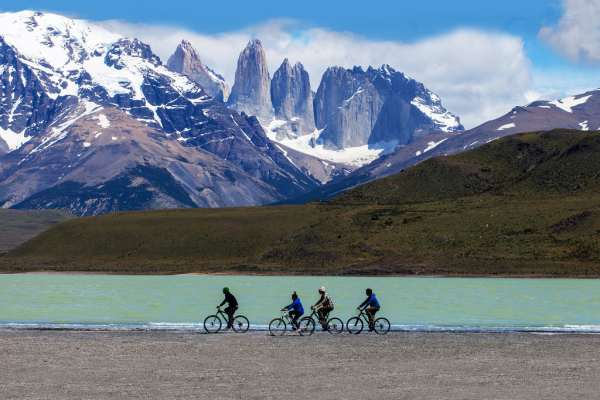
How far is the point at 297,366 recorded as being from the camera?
4353cm

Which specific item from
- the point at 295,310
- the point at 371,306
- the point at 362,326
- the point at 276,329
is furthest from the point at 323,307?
the point at 276,329

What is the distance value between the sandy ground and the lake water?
1063 centimetres

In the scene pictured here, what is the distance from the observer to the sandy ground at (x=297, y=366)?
117 ft

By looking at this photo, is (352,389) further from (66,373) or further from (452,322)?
(452,322)

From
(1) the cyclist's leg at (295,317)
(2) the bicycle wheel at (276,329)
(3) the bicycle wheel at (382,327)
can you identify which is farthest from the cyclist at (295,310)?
(3) the bicycle wheel at (382,327)

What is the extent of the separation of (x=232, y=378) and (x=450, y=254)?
516 ft

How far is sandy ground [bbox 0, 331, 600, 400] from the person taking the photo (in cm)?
3556

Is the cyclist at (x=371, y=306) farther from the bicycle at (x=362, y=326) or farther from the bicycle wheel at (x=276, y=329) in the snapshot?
the bicycle wheel at (x=276, y=329)

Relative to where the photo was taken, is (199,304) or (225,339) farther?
(199,304)

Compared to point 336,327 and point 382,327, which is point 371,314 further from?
point 336,327

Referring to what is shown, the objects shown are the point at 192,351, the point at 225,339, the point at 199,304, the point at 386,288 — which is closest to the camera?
the point at 192,351

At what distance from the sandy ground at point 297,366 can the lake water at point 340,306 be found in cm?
1063

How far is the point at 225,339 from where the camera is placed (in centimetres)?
5753

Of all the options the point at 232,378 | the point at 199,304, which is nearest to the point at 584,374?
the point at 232,378
